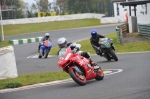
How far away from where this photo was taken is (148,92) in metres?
9.50

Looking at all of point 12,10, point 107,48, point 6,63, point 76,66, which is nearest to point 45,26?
point 12,10

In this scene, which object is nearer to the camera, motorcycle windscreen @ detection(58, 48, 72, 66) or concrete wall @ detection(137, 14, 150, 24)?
motorcycle windscreen @ detection(58, 48, 72, 66)

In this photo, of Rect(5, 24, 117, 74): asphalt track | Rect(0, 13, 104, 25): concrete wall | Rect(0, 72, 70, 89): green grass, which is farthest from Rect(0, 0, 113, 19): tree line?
Rect(0, 72, 70, 89): green grass

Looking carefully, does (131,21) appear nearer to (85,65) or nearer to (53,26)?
(85,65)

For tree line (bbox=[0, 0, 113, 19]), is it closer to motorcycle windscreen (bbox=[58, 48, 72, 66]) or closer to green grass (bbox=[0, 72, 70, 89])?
green grass (bbox=[0, 72, 70, 89])

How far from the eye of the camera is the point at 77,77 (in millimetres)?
11773

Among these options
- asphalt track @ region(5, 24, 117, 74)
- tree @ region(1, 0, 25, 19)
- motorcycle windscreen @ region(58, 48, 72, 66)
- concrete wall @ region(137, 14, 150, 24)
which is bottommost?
asphalt track @ region(5, 24, 117, 74)

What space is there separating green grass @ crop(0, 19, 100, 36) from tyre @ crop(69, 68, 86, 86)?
46422 mm

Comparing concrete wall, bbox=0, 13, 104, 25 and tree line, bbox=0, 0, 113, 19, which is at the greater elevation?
tree line, bbox=0, 0, 113, 19

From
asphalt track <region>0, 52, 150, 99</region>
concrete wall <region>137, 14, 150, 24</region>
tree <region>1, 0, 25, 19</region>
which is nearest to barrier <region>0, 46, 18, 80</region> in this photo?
asphalt track <region>0, 52, 150, 99</region>

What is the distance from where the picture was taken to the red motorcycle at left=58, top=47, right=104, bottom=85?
1180cm

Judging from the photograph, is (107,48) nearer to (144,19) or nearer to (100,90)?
(100,90)

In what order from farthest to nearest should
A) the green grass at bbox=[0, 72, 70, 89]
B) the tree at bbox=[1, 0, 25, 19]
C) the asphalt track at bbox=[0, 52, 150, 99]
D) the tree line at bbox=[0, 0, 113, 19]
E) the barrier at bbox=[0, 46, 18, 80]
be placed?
the tree line at bbox=[0, 0, 113, 19] < the tree at bbox=[1, 0, 25, 19] < the barrier at bbox=[0, 46, 18, 80] < the green grass at bbox=[0, 72, 70, 89] < the asphalt track at bbox=[0, 52, 150, 99]

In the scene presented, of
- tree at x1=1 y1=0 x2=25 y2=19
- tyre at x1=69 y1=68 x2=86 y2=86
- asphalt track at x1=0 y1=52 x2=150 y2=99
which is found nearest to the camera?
asphalt track at x1=0 y1=52 x2=150 y2=99
